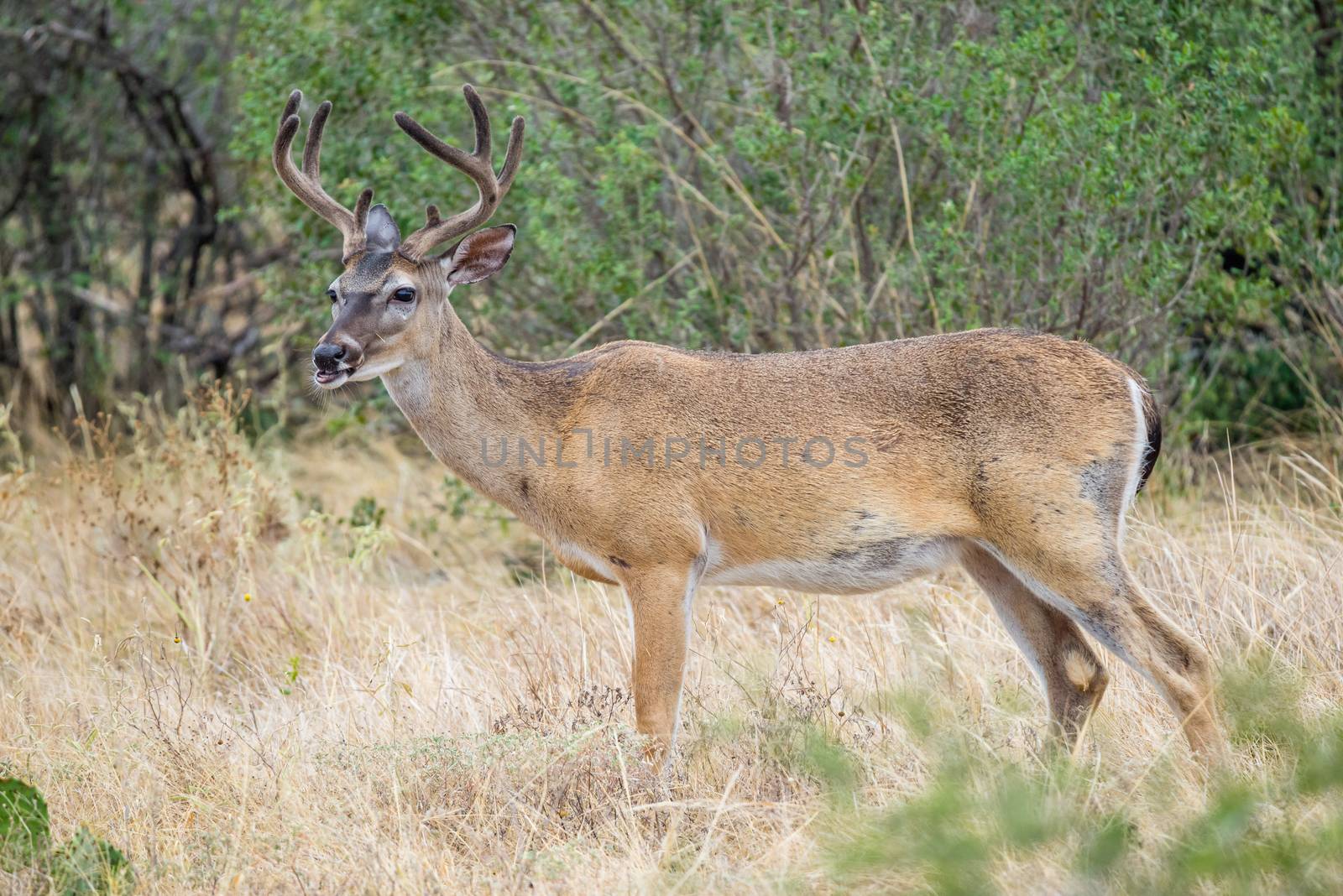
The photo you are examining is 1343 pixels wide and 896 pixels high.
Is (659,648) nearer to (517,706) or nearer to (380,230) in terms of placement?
(517,706)

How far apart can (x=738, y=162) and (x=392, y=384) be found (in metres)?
3.46

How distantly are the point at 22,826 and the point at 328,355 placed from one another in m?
1.89

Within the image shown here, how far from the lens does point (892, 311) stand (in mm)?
7828

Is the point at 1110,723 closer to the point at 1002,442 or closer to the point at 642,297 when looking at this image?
the point at 1002,442

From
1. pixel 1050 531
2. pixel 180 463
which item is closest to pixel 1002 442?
pixel 1050 531

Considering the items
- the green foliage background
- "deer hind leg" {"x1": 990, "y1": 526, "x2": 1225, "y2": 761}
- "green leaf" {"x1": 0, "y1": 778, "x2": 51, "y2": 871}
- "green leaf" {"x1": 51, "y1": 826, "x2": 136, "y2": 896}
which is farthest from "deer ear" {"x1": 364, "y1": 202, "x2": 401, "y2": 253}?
"deer hind leg" {"x1": 990, "y1": 526, "x2": 1225, "y2": 761}

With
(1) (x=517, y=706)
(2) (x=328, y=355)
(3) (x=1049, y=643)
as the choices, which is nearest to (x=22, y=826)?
(1) (x=517, y=706)

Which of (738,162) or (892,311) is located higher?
(738,162)

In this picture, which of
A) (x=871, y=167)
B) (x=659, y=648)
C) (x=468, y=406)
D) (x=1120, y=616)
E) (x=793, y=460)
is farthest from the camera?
(x=871, y=167)

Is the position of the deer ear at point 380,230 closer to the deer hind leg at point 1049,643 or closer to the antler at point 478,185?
the antler at point 478,185

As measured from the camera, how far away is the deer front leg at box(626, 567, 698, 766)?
5.35m

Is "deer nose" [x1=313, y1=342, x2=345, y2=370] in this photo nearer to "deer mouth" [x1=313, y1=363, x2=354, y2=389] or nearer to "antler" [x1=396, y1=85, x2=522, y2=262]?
"deer mouth" [x1=313, y1=363, x2=354, y2=389]

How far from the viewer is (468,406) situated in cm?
580

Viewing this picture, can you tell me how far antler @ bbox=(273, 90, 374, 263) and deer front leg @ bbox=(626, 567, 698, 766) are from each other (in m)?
1.84
